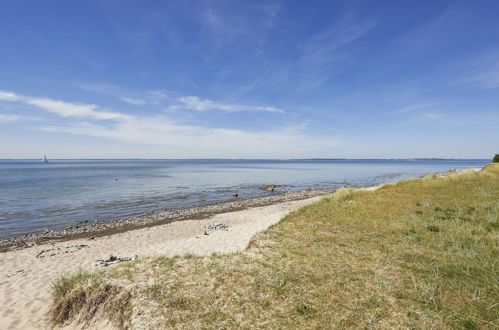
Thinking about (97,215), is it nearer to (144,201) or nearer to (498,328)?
(144,201)

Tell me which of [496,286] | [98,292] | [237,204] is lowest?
[237,204]

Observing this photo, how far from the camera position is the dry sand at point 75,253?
882 cm

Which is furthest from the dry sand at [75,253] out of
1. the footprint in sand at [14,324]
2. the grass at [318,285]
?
the grass at [318,285]

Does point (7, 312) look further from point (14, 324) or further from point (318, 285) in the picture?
point (318, 285)

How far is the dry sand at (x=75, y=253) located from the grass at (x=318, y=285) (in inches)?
79.8

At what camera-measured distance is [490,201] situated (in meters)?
18.0

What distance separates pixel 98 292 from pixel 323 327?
675 cm

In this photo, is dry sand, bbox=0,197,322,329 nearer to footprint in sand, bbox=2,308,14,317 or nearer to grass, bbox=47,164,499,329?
footprint in sand, bbox=2,308,14,317

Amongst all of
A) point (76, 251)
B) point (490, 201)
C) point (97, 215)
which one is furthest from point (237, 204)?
point (490, 201)

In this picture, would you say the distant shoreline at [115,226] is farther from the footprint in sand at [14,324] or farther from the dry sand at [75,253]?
the footprint in sand at [14,324]

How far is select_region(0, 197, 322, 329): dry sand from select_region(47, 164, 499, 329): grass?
2.03 m

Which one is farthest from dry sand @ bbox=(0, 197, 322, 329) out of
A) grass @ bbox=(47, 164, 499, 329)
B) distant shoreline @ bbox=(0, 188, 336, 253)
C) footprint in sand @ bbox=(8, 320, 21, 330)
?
grass @ bbox=(47, 164, 499, 329)

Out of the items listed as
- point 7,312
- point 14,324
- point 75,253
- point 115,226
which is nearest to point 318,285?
point 14,324

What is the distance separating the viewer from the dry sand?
347 inches
